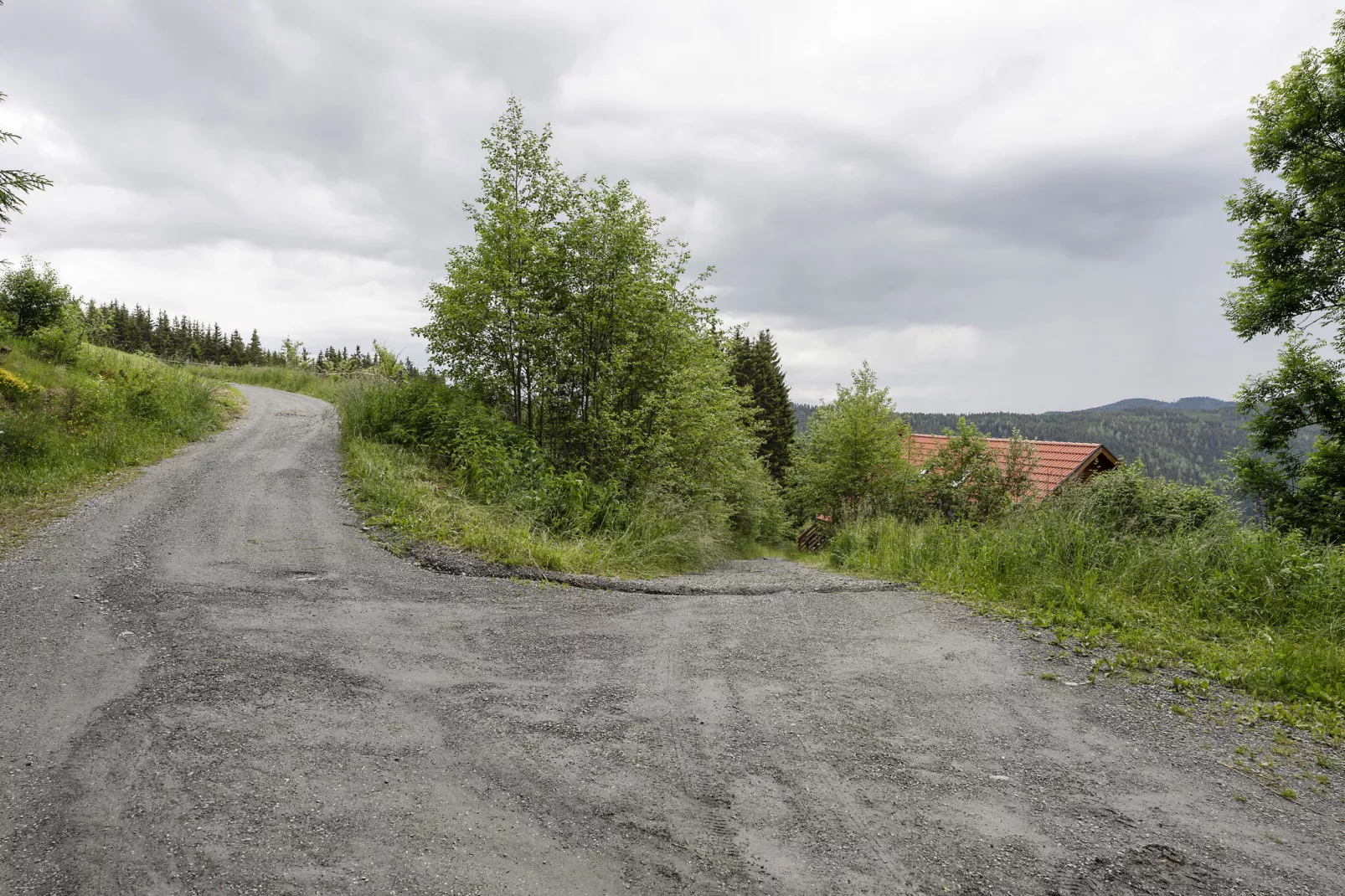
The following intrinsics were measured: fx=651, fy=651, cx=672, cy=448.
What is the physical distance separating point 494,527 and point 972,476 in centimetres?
1455

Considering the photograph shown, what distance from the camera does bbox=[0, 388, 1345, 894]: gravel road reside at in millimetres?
2475

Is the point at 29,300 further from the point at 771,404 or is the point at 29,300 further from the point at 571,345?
the point at 771,404

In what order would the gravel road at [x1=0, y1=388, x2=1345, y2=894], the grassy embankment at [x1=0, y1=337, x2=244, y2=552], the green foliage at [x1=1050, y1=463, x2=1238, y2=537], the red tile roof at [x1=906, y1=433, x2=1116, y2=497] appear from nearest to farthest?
the gravel road at [x1=0, y1=388, x2=1345, y2=894], the green foliage at [x1=1050, y1=463, x2=1238, y2=537], the grassy embankment at [x1=0, y1=337, x2=244, y2=552], the red tile roof at [x1=906, y1=433, x2=1116, y2=497]

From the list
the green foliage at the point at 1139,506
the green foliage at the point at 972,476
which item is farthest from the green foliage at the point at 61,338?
the green foliage at the point at 972,476

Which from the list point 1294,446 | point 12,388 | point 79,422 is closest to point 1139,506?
point 1294,446

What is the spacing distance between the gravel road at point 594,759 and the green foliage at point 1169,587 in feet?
1.97

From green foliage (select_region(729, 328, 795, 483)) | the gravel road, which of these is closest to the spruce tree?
green foliage (select_region(729, 328, 795, 483))

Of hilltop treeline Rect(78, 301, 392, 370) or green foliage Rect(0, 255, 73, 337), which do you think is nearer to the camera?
green foliage Rect(0, 255, 73, 337)

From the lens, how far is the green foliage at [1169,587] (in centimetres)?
447

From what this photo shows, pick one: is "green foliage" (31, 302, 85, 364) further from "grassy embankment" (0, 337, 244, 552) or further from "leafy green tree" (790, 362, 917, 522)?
"leafy green tree" (790, 362, 917, 522)

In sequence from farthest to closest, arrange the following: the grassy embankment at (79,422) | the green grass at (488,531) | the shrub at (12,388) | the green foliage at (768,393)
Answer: the green foliage at (768,393) < the shrub at (12,388) < the grassy embankment at (79,422) < the green grass at (488,531)

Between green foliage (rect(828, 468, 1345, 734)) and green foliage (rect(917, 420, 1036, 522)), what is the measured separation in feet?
30.0

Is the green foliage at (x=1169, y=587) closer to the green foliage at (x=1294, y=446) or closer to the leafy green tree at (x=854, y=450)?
the green foliage at (x=1294, y=446)

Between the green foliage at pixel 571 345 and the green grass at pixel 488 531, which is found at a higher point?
the green foliage at pixel 571 345
